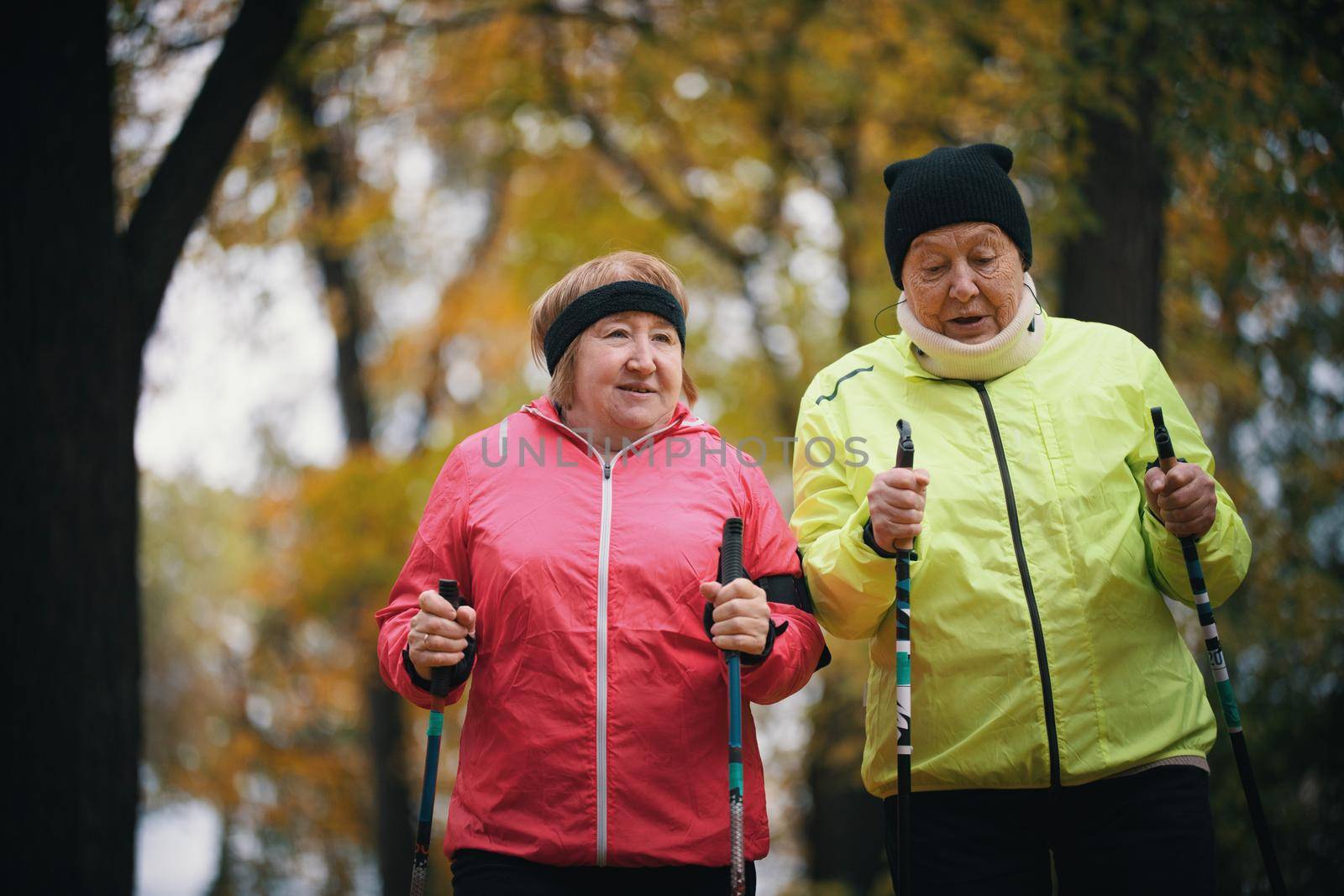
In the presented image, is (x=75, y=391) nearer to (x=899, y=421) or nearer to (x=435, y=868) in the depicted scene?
(x=899, y=421)

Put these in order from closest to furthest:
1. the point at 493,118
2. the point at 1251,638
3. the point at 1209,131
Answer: the point at 1209,131, the point at 1251,638, the point at 493,118

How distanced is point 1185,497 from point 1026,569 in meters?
0.38

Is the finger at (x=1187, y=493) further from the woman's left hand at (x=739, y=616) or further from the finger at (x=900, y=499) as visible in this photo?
the woman's left hand at (x=739, y=616)

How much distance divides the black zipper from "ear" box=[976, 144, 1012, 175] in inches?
28.2

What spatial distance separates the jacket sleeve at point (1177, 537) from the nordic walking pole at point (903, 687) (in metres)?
0.62

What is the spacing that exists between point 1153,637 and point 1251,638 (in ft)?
17.3

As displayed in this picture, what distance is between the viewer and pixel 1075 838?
8.30ft

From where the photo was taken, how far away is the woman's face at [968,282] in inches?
109

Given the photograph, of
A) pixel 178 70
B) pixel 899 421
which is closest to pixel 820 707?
pixel 178 70

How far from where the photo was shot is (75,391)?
4281 millimetres

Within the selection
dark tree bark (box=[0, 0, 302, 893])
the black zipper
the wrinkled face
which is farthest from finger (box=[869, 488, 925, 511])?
dark tree bark (box=[0, 0, 302, 893])

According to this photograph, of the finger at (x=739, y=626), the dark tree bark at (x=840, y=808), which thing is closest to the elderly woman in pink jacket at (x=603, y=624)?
the finger at (x=739, y=626)

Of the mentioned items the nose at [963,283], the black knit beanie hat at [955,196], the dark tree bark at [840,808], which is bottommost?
the dark tree bark at [840,808]

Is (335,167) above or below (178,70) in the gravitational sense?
above
